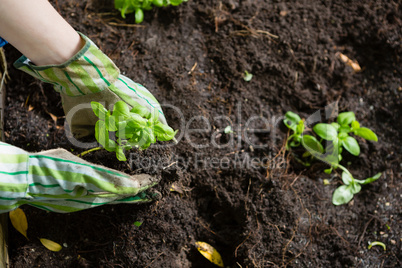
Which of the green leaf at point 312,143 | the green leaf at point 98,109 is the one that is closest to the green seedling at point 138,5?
the green leaf at point 98,109

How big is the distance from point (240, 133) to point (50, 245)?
3.44 ft

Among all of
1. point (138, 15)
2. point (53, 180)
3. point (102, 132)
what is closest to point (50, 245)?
point (53, 180)

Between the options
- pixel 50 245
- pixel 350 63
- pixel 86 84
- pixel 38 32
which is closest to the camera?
pixel 38 32

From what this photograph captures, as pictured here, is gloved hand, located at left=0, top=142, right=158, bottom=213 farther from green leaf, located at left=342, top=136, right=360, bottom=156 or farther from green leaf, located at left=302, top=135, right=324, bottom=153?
green leaf, located at left=342, top=136, right=360, bottom=156

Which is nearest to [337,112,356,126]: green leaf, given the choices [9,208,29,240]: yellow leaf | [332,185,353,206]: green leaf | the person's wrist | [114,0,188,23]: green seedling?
[332,185,353,206]: green leaf

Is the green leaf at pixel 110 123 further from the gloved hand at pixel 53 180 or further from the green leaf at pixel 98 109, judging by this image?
the gloved hand at pixel 53 180

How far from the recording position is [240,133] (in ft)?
6.14

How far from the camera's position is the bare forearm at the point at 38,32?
1203 mm

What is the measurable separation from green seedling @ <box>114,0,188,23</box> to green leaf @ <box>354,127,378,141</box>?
1140 millimetres

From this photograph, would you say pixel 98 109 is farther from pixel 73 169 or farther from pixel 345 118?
pixel 345 118

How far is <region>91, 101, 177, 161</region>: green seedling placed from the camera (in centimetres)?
129

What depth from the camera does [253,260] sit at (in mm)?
1632

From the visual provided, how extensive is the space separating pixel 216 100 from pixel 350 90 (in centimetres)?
79

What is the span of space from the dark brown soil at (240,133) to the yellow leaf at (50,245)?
0.07ft
